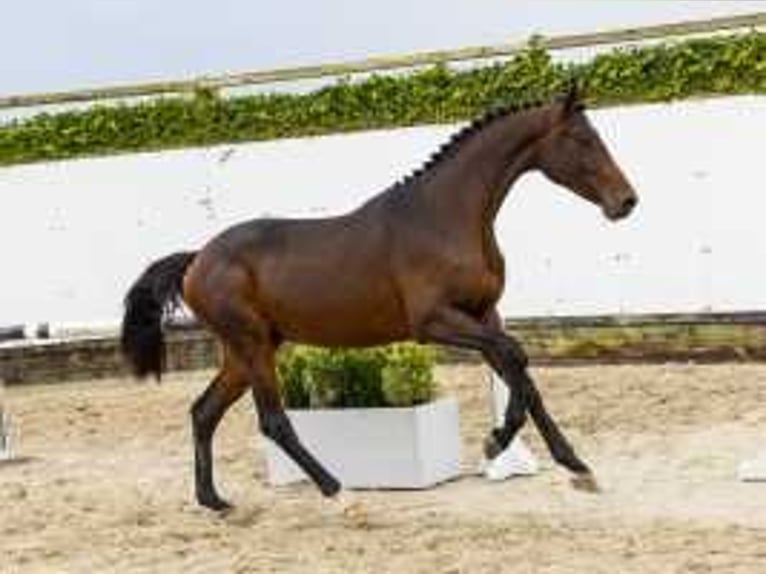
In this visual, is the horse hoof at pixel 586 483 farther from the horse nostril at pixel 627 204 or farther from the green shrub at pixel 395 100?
the green shrub at pixel 395 100

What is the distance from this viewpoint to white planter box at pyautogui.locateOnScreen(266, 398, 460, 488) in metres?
8.78

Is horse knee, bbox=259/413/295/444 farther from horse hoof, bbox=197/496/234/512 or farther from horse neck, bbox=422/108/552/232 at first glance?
horse neck, bbox=422/108/552/232

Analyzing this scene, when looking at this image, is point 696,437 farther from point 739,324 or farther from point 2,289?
point 2,289

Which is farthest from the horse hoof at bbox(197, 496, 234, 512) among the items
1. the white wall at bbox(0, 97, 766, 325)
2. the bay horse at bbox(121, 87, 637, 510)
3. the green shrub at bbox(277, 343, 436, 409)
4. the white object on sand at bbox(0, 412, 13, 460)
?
the white wall at bbox(0, 97, 766, 325)

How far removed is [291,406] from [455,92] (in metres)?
5.52

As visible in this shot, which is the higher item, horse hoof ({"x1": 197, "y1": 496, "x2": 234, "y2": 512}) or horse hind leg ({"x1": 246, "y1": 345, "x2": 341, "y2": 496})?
horse hind leg ({"x1": 246, "y1": 345, "x2": 341, "y2": 496})

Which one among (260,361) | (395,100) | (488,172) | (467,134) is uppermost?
(395,100)

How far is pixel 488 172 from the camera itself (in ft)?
26.8

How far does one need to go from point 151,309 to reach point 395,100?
6129mm

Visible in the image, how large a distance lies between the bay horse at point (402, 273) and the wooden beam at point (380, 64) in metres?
5.58

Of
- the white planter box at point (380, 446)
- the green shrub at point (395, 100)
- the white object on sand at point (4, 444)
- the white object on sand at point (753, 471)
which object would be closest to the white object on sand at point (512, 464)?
the white planter box at point (380, 446)

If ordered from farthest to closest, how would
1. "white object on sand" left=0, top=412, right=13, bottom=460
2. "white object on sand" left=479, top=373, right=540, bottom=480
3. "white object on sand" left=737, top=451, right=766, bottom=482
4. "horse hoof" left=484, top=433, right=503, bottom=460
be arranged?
"white object on sand" left=0, top=412, right=13, bottom=460 → "white object on sand" left=479, top=373, right=540, bottom=480 → "white object on sand" left=737, top=451, right=766, bottom=482 → "horse hoof" left=484, top=433, right=503, bottom=460

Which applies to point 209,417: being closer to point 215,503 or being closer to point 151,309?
point 215,503

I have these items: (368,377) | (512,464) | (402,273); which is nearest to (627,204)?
(402,273)
